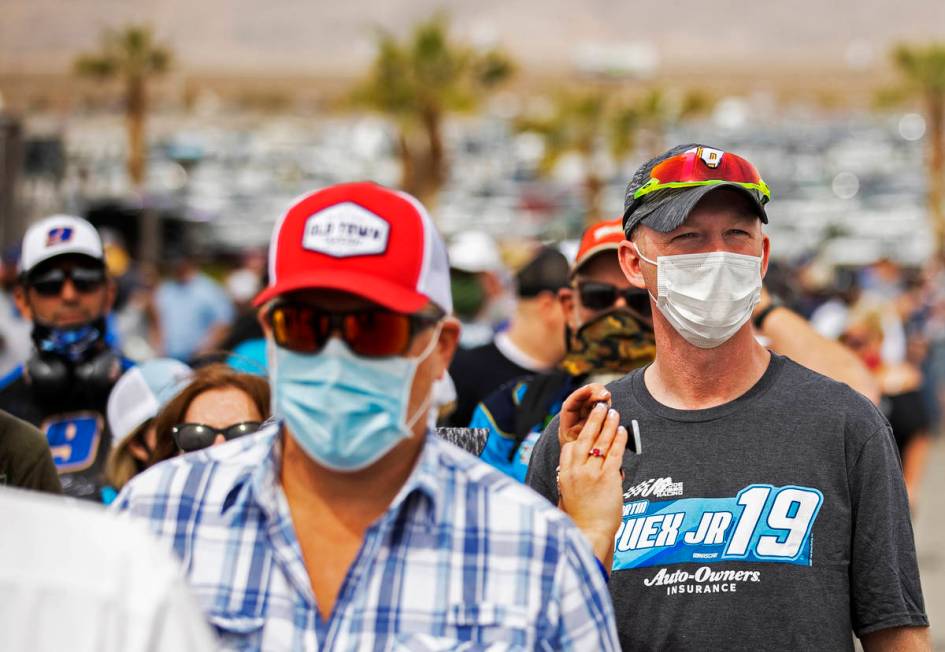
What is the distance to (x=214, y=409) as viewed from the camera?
Result: 4.11m

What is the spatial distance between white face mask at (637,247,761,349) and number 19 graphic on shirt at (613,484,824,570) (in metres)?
0.39

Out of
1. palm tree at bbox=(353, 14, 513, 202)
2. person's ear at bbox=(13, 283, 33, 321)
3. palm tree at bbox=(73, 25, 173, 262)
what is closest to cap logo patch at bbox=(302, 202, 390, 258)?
person's ear at bbox=(13, 283, 33, 321)

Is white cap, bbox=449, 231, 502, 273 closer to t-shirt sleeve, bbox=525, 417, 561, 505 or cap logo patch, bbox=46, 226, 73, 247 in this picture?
cap logo patch, bbox=46, 226, 73, 247

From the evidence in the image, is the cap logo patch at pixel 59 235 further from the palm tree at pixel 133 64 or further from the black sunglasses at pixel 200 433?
the palm tree at pixel 133 64

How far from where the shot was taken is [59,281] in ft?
18.5

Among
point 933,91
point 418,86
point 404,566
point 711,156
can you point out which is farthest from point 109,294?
point 933,91

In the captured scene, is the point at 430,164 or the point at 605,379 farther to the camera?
→ the point at 430,164

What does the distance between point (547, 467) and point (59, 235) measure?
3.28 meters

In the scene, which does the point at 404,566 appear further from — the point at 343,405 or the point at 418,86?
the point at 418,86

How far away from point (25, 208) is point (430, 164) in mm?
26874

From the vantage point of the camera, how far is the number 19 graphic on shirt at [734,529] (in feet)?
9.55

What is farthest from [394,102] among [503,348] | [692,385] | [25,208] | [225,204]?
[692,385]

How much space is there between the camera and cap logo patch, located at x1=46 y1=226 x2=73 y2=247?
5.68m

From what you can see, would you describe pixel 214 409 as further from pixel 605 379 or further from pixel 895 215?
pixel 895 215
